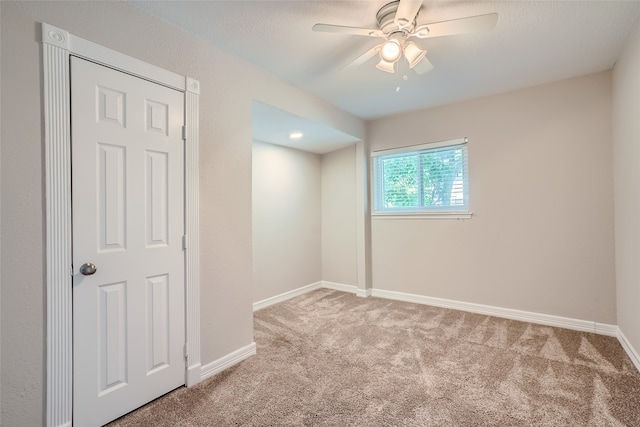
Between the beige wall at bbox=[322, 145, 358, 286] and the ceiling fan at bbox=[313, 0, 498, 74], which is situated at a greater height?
the ceiling fan at bbox=[313, 0, 498, 74]

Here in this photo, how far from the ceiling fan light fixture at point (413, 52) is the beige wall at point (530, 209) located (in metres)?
1.81

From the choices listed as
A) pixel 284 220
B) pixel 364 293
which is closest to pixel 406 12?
pixel 284 220

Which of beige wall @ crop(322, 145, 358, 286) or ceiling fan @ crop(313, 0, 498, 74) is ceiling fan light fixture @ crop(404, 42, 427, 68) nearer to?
ceiling fan @ crop(313, 0, 498, 74)

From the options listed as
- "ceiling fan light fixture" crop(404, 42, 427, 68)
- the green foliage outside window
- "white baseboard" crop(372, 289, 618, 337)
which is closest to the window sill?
the green foliage outside window

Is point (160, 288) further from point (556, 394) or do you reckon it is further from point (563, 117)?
point (563, 117)

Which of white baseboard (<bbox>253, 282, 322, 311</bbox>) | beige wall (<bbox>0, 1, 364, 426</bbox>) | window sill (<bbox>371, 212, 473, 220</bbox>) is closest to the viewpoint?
beige wall (<bbox>0, 1, 364, 426</bbox>)

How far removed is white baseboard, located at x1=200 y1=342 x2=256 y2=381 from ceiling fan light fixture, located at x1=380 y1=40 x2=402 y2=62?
2.35 metres

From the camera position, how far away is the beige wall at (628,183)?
82.4 inches

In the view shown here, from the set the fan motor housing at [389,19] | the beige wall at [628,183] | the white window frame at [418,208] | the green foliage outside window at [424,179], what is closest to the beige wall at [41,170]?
the fan motor housing at [389,19]

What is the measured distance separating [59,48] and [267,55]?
132 centimetres

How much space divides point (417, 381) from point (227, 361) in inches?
54.3

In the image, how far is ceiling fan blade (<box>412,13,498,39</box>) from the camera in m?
1.56

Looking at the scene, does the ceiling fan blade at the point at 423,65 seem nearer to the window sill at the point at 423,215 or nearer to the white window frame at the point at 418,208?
the white window frame at the point at 418,208

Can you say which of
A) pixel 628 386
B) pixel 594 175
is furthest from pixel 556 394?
pixel 594 175
